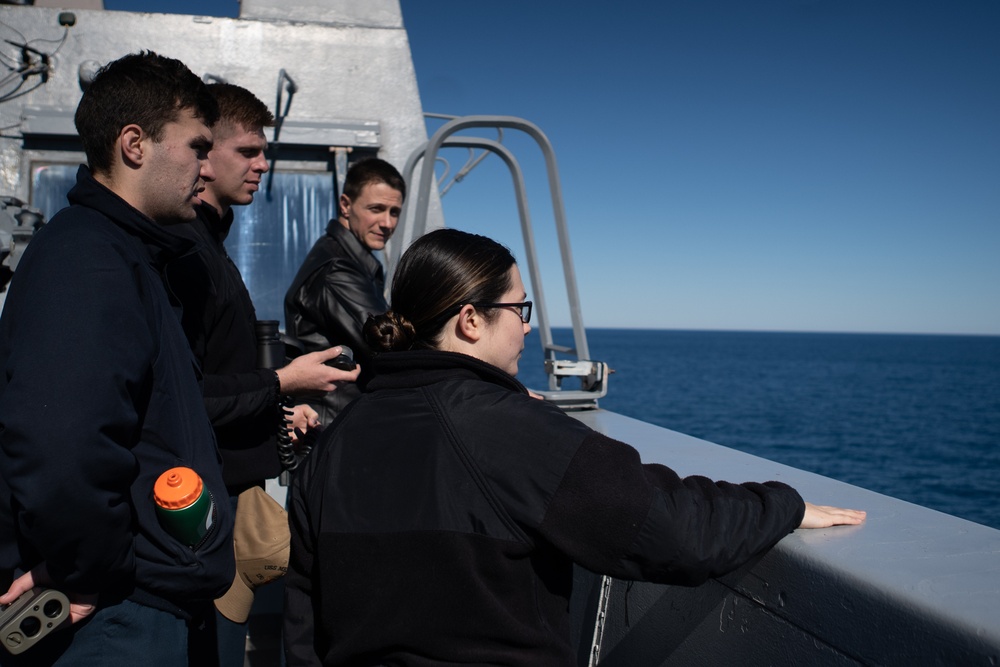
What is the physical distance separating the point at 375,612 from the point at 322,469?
0.90 ft

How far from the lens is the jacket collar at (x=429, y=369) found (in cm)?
141

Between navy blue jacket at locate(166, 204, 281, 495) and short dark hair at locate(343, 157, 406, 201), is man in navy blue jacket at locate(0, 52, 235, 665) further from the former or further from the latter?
short dark hair at locate(343, 157, 406, 201)

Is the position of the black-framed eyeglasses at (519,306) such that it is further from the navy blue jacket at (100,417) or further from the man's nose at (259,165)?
the man's nose at (259,165)

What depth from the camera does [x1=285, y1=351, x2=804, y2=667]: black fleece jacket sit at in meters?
1.26

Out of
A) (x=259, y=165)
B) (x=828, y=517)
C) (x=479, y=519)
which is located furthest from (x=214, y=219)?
(x=828, y=517)

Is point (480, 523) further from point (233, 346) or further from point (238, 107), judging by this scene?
point (238, 107)

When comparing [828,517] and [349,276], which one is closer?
[828,517]

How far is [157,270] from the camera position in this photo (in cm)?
172

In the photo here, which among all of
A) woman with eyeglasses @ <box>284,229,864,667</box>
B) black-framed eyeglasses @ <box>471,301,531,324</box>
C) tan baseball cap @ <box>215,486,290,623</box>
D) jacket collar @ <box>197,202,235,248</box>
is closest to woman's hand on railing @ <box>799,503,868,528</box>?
woman with eyeglasses @ <box>284,229,864,667</box>

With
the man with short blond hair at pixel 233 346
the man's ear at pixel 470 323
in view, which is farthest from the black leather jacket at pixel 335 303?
the man's ear at pixel 470 323

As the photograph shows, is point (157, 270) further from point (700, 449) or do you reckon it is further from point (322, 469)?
point (700, 449)

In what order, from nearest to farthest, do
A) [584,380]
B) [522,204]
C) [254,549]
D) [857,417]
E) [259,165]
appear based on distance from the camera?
[254,549] < [259,165] < [584,380] < [522,204] < [857,417]

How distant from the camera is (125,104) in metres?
1.67

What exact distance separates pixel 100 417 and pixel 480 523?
661 mm
